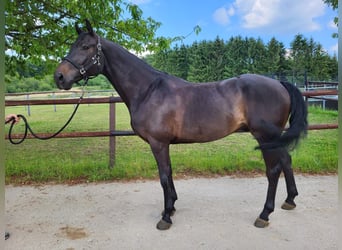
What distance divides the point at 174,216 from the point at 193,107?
1.07m

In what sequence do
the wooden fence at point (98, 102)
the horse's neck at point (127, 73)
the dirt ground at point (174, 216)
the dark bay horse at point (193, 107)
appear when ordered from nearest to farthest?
1. the dirt ground at point (174, 216)
2. the dark bay horse at point (193, 107)
3. the horse's neck at point (127, 73)
4. the wooden fence at point (98, 102)

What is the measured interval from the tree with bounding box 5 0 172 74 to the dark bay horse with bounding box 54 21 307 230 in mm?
1607

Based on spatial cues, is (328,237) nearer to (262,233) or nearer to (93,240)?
(262,233)

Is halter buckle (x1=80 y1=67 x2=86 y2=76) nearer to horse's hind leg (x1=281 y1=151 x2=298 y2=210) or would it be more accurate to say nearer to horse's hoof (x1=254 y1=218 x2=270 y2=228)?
horse's hoof (x1=254 y1=218 x2=270 y2=228)

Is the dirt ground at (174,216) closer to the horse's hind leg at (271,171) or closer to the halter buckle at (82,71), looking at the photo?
the horse's hind leg at (271,171)

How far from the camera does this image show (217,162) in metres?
4.07

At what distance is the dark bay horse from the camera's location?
249 centimetres

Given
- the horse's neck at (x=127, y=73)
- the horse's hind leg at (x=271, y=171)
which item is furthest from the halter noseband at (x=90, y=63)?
the horse's hind leg at (x=271, y=171)

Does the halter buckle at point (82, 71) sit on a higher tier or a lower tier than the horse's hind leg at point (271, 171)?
higher

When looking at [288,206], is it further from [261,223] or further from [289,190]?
[261,223]

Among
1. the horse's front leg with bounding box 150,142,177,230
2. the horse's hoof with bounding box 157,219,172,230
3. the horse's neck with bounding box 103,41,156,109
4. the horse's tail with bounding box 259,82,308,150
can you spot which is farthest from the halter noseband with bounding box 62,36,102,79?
the horse's tail with bounding box 259,82,308,150

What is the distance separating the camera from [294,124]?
253cm

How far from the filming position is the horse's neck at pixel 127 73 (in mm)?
2600

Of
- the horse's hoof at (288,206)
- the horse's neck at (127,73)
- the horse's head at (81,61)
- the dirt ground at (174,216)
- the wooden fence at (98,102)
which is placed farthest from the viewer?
the wooden fence at (98,102)
